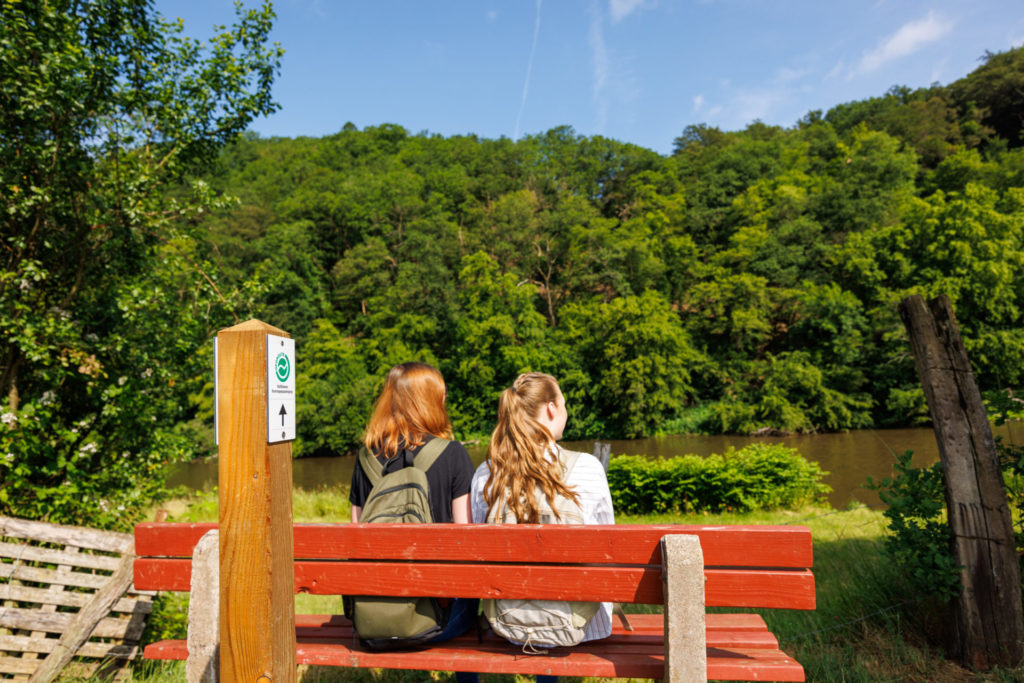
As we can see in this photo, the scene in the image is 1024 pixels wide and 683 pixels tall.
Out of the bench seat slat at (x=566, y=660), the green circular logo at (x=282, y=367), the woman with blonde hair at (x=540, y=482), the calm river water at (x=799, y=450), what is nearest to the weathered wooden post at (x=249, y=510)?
the green circular logo at (x=282, y=367)

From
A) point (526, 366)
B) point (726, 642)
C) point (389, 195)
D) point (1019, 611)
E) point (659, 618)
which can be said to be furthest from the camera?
point (389, 195)

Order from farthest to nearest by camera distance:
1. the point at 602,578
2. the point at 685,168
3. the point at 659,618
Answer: the point at 685,168
the point at 659,618
the point at 602,578

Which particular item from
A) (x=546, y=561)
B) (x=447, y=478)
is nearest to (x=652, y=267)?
(x=447, y=478)

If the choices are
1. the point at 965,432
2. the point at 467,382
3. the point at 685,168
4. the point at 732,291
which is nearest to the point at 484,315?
the point at 467,382

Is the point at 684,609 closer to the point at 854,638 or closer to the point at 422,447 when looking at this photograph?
the point at 422,447

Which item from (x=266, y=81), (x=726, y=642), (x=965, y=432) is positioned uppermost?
(x=266, y=81)

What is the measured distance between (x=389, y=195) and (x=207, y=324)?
45755mm

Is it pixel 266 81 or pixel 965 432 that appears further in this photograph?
pixel 266 81

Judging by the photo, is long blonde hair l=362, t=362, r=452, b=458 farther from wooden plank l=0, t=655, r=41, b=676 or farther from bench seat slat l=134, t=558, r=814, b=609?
wooden plank l=0, t=655, r=41, b=676

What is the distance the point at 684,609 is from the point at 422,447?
44.5 inches

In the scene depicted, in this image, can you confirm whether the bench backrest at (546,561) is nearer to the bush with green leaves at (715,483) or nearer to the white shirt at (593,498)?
the white shirt at (593,498)

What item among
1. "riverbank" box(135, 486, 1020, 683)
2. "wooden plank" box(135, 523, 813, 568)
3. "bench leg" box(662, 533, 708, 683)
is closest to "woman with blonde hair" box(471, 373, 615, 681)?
"wooden plank" box(135, 523, 813, 568)

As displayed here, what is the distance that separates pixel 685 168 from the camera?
59.7 meters

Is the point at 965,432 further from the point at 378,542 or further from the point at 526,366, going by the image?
the point at 526,366
